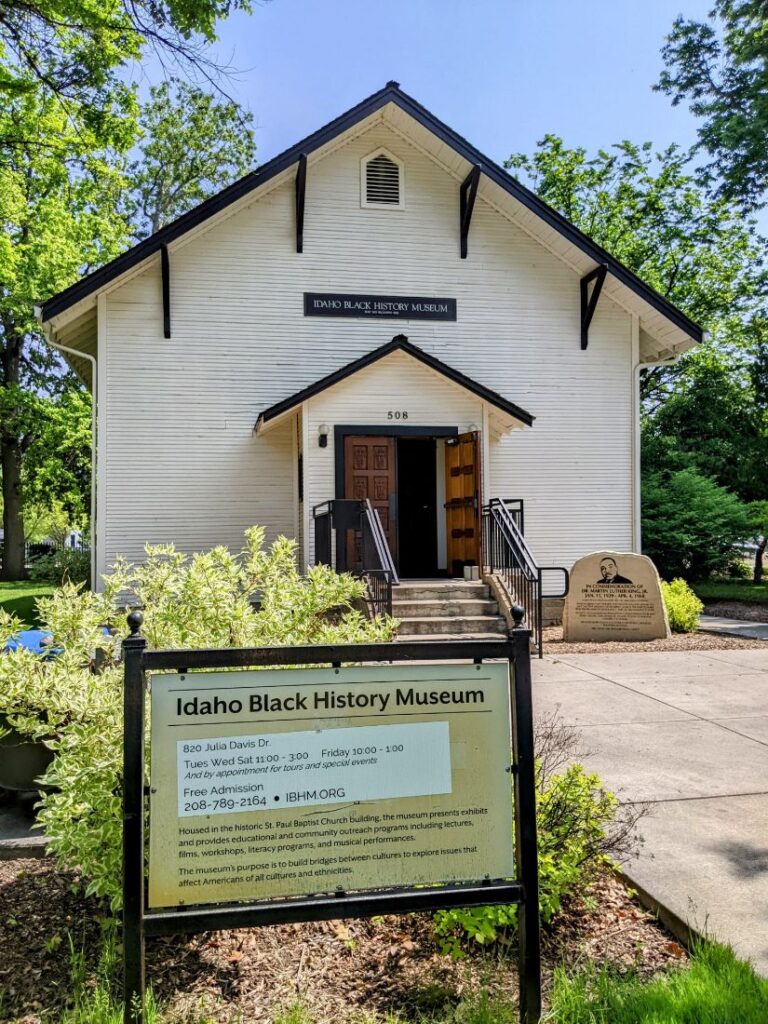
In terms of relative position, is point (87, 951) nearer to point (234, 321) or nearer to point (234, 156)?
point (234, 321)

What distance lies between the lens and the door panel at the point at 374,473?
12414 mm

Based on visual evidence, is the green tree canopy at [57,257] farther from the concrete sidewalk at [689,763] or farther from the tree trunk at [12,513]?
the concrete sidewalk at [689,763]

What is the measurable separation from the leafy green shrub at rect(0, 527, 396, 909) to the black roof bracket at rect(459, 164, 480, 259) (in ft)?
35.7

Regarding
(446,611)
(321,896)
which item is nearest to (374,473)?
(446,611)

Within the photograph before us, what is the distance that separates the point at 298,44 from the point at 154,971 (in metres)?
8.43

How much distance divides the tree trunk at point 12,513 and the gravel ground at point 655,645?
2299 cm

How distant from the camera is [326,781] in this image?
237 centimetres

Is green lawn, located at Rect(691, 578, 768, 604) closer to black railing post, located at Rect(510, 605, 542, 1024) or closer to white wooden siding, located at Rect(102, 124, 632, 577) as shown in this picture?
white wooden siding, located at Rect(102, 124, 632, 577)

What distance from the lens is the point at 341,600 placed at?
13.3ft

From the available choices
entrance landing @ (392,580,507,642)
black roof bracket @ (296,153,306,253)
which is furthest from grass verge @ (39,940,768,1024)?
black roof bracket @ (296,153,306,253)

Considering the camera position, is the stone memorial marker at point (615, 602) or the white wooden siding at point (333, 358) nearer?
the stone memorial marker at point (615, 602)

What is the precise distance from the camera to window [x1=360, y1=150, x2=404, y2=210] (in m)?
13.5

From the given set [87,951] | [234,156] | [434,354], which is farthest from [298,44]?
[234,156]

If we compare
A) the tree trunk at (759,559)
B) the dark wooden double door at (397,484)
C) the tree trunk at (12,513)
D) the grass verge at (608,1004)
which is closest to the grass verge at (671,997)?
the grass verge at (608,1004)
